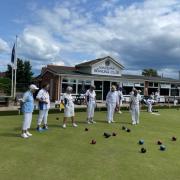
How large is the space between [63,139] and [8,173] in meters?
3.89

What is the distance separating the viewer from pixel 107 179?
6270 mm

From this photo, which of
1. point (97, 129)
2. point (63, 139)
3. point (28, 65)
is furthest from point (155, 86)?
point (63, 139)

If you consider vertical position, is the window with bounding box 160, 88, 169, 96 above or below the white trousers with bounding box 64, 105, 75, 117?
above

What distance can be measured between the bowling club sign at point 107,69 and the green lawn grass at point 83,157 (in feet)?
86.4

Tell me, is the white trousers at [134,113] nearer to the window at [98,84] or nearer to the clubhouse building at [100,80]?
the clubhouse building at [100,80]

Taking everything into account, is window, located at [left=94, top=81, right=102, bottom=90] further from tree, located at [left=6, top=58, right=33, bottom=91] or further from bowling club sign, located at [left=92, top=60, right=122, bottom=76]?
tree, located at [left=6, top=58, right=33, bottom=91]

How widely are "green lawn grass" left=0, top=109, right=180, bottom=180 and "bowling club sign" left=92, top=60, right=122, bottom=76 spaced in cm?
2634

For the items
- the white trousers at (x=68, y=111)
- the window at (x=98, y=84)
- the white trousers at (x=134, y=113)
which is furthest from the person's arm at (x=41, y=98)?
the window at (x=98, y=84)

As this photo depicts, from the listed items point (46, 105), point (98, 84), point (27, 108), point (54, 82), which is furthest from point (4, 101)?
point (27, 108)

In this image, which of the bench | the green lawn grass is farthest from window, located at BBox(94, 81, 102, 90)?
the green lawn grass

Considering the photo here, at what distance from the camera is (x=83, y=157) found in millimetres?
7938

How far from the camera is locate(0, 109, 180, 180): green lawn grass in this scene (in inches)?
258

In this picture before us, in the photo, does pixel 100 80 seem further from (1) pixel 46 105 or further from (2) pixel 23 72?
(1) pixel 46 105

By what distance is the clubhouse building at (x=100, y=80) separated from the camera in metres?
34.4
